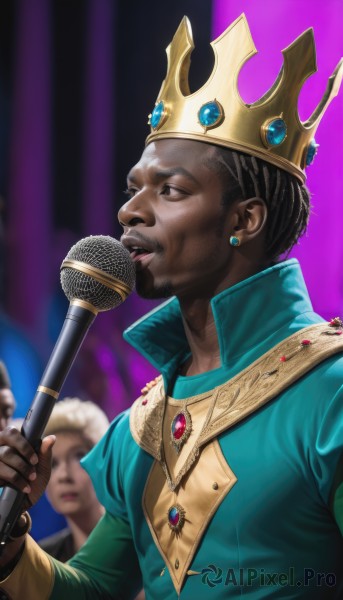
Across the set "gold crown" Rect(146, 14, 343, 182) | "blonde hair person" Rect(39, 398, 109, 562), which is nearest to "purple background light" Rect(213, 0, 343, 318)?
"gold crown" Rect(146, 14, 343, 182)

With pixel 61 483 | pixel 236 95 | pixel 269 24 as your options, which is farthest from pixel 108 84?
pixel 236 95

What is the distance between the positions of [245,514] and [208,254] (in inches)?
17.3

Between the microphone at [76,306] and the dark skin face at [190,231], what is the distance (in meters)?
0.07

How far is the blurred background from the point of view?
9.78 ft

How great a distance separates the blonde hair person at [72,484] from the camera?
98.7 inches

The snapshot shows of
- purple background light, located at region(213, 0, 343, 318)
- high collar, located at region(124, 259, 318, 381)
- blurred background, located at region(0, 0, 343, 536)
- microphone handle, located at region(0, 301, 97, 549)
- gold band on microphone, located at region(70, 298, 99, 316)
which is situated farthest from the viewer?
blurred background, located at region(0, 0, 343, 536)

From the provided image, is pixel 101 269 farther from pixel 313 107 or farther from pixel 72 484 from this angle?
pixel 72 484

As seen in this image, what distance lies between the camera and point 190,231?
146cm

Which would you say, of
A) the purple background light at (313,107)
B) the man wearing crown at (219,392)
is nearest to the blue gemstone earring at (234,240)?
the man wearing crown at (219,392)

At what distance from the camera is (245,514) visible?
1307mm

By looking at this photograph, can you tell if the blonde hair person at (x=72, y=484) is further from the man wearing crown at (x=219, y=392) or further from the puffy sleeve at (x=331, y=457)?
the puffy sleeve at (x=331, y=457)

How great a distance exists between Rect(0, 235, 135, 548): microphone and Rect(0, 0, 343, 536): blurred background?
156 cm

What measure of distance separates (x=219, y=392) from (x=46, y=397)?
0.33m

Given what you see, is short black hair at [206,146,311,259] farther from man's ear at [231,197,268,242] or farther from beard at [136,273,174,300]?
beard at [136,273,174,300]
